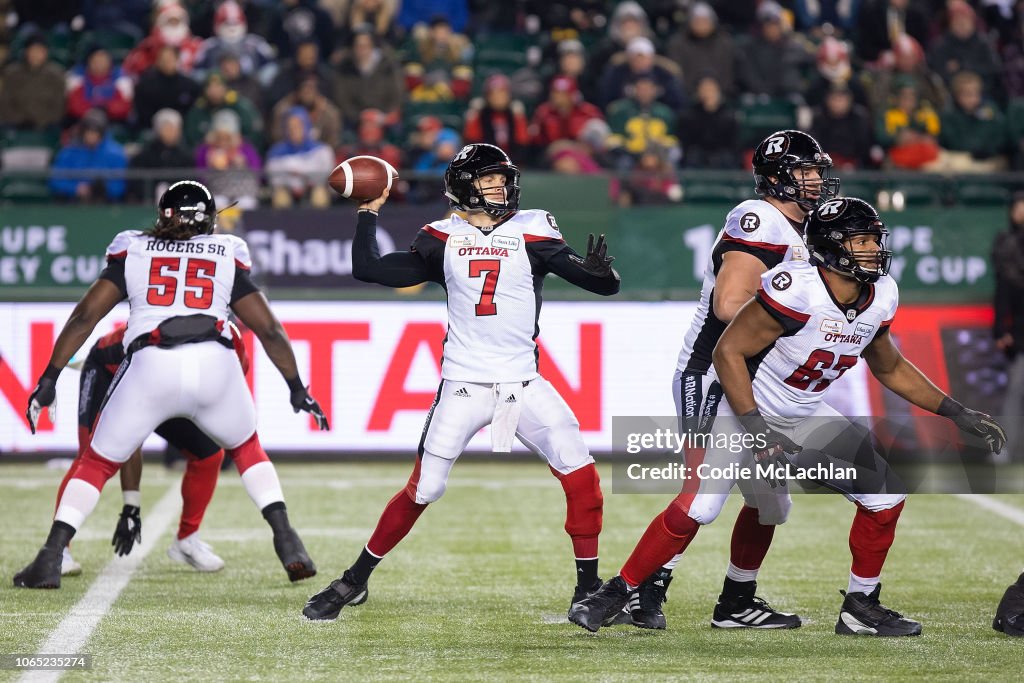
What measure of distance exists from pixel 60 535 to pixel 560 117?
838 centimetres

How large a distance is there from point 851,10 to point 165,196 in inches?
457

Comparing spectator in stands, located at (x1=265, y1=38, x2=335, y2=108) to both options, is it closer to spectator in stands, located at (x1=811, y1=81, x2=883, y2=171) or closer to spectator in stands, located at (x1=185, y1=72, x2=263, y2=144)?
spectator in stands, located at (x1=185, y1=72, x2=263, y2=144)

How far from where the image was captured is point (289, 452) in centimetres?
1199

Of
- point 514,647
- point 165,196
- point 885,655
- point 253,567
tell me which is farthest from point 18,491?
point 885,655

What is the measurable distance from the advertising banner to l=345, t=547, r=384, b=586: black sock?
5.68m

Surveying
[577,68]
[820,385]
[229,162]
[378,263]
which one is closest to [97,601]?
[378,263]

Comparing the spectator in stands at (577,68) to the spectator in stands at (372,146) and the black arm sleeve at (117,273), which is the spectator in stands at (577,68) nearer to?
the spectator in stands at (372,146)

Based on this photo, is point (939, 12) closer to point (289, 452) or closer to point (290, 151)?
point (290, 151)

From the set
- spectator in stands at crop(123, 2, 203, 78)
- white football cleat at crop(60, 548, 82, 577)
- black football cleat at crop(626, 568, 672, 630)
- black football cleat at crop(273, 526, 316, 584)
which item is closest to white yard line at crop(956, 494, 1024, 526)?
black football cleat at crop(626, 568, 672, 630)

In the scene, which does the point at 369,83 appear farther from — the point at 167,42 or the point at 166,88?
the point at 167,42

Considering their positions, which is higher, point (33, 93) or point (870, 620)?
point (33, 93)

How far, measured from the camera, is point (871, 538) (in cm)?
588

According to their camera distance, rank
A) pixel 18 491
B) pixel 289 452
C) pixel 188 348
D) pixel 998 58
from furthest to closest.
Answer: pixel 998 58 → pixel 289 452 → pixel 18 491 → pixel 188 348

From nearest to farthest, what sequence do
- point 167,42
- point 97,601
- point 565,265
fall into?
point 565,265
point 97,601
point 167,42
